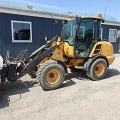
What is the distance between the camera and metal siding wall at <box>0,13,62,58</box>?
A: 9445mm

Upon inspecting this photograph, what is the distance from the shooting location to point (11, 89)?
5566 mm

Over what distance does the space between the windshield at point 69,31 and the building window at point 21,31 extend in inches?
155

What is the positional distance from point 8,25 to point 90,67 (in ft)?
18.0

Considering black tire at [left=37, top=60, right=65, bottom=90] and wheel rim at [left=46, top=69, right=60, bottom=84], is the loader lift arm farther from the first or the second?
wheel rim at [left=46, top=69, right=60, bottom=84]

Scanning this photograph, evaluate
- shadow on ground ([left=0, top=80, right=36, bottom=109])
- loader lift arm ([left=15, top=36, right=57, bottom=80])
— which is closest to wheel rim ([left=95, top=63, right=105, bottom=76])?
loader lift arm ([left=15, top=36, right=57, bottom=80])

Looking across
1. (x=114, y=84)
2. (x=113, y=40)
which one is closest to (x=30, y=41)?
(x=114, y=84)

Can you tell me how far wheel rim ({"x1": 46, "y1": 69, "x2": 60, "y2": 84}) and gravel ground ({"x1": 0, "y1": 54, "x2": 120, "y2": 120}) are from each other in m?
0.33

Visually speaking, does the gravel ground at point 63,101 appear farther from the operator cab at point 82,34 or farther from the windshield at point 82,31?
the windshield at point 82,31

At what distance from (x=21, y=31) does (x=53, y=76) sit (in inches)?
206

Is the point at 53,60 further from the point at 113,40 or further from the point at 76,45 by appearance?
the point at 113,40

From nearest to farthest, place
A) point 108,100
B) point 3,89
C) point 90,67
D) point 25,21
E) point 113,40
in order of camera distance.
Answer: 1. point 108,100
2. point 3,89
3. point 90,67
4. point 25,21
5. point 113,40

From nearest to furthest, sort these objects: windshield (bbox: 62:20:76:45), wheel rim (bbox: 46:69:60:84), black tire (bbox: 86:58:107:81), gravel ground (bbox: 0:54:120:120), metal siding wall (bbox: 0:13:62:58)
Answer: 1. gravel ground (bbox: 0:54:120:120)
2. wheel rim (bbox: 46:69:60:84)
3. windshield (bbox: 62:20:76:45)
4. black tire (bbox: 86:58:107:81)
5. metal siding wall (bbox: 0:13:62:58)

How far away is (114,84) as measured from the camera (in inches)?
242

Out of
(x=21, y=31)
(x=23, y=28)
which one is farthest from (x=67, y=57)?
(x=23, y=28)
